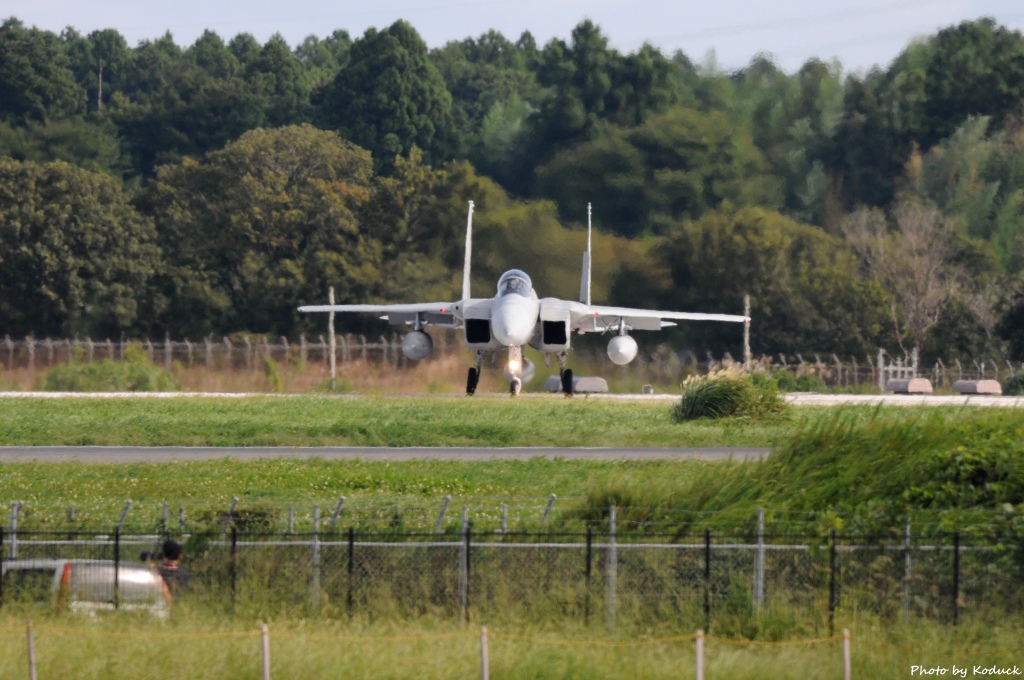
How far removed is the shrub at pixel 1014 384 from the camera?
49281 mm

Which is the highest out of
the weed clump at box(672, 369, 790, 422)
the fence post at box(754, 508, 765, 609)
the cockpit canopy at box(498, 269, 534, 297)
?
the cockpit canopy at box(498, 269, 534, 297)

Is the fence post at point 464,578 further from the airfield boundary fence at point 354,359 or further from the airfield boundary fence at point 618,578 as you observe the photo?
the airfield boundary fence at point 354,359

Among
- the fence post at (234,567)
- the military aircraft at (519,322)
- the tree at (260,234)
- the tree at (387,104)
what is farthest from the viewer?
the tree at (387,104)

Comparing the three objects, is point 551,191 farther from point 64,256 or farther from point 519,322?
point 519,322

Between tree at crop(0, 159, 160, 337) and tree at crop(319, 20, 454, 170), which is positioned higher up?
tree at crop(319, 20, 454, 170)

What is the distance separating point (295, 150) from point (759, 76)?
1252 inches

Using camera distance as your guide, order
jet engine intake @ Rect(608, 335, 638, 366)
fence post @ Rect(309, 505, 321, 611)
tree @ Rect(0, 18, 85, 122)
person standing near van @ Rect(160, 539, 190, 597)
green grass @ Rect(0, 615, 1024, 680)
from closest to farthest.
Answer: green grass @ Rect(0, 615, 1024, 680) → fence post @ Rect(309, 505, 321, 611) → person standing near van @ Rect(160, 539, 190, 597) → jet engine intake @ Rect(608, 335, 638, 366) → tree @ Rect(0, 18, 85, 122)

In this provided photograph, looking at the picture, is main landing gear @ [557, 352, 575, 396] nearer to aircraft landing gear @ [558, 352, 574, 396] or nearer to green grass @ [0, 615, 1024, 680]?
aircraft landing gear @ [558, 352, 574, 396]

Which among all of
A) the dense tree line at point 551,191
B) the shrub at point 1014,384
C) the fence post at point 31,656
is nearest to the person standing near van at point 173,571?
the fence post at point 31,656

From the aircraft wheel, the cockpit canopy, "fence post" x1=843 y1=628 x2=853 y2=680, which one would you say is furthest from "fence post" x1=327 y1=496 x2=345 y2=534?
the aircraft wheel

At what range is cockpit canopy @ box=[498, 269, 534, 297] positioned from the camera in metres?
43.4

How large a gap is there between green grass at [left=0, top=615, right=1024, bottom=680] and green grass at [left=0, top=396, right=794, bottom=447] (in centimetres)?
1789

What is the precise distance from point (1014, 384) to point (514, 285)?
17.9 meters

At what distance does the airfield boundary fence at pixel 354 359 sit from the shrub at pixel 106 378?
9.03 ft
